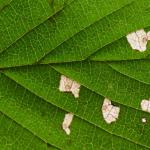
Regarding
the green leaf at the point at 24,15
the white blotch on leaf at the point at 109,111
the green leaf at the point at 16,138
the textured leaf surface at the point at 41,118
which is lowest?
the green leaf at the point at 16,138

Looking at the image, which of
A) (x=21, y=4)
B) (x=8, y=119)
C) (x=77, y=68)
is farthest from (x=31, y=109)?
(x=21, y=4)

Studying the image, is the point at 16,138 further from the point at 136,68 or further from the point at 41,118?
the point at 136,68

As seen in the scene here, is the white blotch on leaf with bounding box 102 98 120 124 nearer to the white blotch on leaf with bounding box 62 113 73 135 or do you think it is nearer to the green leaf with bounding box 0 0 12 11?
the white blotch on leaf with bounding box 62 113 73 135

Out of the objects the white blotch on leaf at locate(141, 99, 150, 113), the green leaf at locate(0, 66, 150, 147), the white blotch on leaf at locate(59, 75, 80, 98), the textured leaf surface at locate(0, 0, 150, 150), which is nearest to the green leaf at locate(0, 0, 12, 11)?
the textured leaf surface at locate(0, 0, 150, 150)

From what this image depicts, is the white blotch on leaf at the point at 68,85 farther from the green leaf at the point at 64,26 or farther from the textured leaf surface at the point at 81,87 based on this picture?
the green leaf at the point at 64,26

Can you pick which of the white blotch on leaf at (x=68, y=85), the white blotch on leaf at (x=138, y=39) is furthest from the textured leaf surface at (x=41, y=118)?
the white blotch on leaf at (x=138, y=39)

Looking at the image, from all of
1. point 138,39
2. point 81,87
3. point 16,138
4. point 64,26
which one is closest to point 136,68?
point 138,39

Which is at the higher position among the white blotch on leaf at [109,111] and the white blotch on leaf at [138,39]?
the white blotch on leaf at [138,39]
